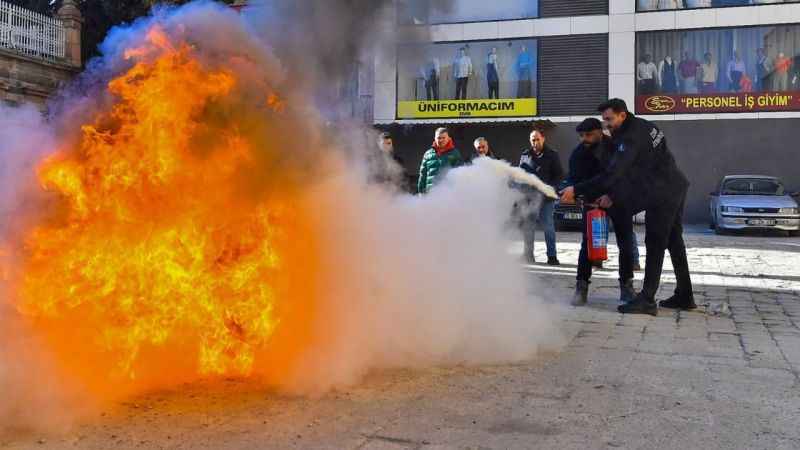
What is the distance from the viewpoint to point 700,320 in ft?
20.3

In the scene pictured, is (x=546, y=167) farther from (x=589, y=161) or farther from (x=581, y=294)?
(x=581, y=294)

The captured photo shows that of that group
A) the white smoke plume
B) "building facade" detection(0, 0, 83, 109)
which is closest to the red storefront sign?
"building facade" detection(0, 0, 83, 109)

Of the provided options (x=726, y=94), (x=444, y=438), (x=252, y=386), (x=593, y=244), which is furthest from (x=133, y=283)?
(x=726, y=94)

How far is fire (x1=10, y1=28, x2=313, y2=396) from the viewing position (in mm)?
3375

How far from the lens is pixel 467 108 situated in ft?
80.3

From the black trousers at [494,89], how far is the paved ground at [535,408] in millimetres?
19648

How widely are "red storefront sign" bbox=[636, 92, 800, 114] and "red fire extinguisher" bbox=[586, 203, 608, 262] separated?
17916mm

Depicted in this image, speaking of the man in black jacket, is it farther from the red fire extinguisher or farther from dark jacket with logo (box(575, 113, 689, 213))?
dark jacket with logo (box(575, 113, 689, 213))

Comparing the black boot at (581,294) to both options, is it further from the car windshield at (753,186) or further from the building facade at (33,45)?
the car windshield at (753,186)

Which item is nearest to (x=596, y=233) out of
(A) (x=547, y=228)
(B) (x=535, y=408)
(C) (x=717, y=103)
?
(A) (x=547, y=228)

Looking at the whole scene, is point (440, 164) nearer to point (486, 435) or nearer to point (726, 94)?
point (486, 435)

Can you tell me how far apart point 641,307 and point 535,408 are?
10.4 feet

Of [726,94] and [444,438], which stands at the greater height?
[726,94]

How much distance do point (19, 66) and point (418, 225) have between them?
15251 mm
